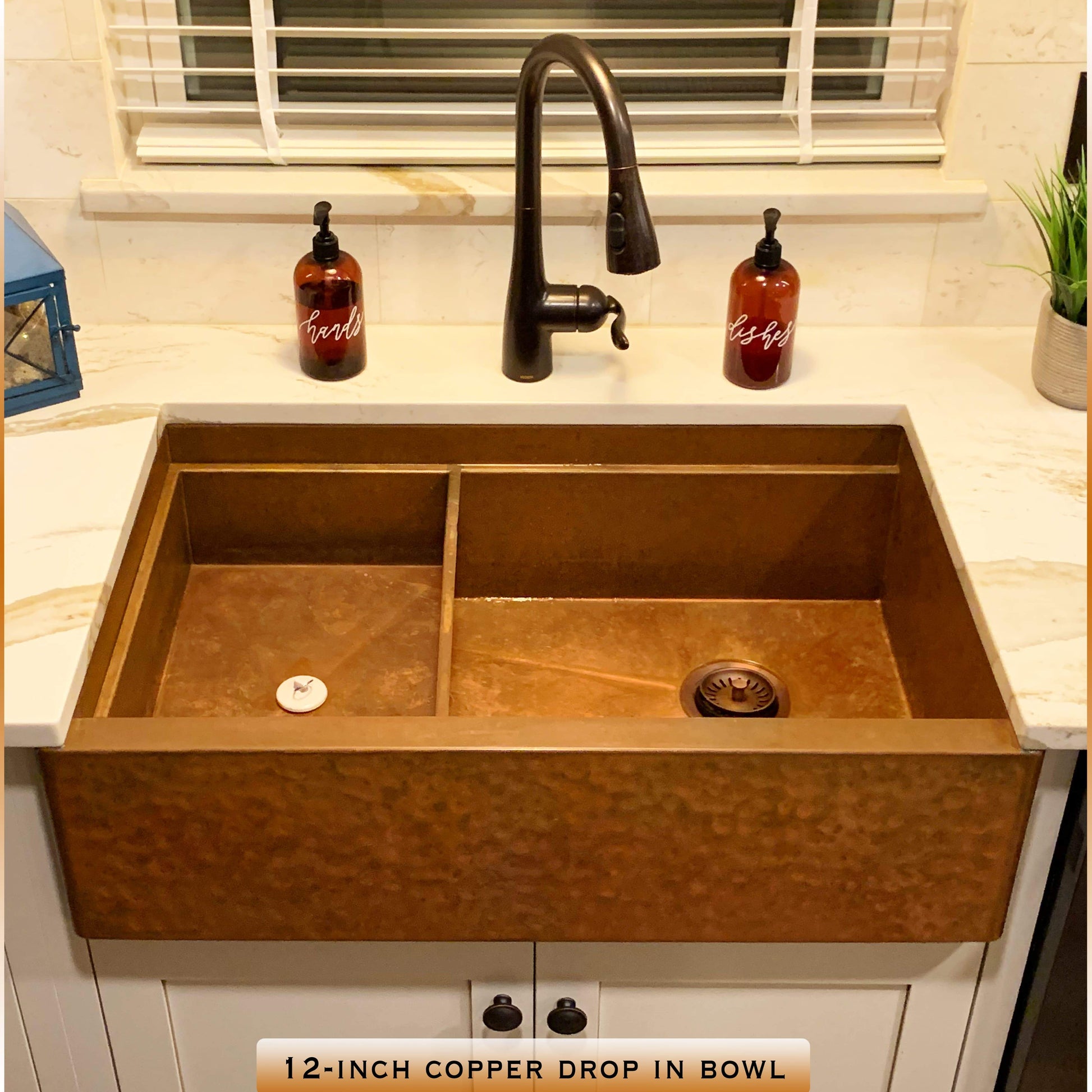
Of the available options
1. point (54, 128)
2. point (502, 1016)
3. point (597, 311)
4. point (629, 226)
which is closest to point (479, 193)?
point (597, 311)

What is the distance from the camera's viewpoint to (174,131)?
5.37ft

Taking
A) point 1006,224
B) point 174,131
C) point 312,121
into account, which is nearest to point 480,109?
point 312,121

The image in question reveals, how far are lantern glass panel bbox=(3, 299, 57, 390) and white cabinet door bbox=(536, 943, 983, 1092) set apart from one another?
825mm

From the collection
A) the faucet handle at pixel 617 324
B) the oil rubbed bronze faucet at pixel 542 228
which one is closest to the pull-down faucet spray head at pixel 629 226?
the oil rubbed bronze faucet at pixel 542 228

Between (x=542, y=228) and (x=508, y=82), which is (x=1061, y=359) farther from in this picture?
(x=508, y=82)

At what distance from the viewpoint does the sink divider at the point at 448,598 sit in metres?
1.26

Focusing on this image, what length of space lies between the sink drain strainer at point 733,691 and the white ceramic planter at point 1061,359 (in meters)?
0.46

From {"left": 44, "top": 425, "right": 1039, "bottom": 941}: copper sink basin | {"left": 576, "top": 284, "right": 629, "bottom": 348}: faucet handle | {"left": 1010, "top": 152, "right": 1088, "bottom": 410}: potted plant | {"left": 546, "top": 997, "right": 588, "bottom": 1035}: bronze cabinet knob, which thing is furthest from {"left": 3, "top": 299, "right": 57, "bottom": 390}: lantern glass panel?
{"left": 1010, "top": 152, "right": 1088, "bottom": 410}: potted plant

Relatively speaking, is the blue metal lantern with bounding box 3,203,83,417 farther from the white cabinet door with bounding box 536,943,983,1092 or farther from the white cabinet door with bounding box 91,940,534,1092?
the white cabinet door with bounding box 536,943,983,1092

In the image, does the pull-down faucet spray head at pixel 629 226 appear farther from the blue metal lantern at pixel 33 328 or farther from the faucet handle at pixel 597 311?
the blue metal lantern at pixel 33 328

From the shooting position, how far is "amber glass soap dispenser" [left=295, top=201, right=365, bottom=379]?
148 cm

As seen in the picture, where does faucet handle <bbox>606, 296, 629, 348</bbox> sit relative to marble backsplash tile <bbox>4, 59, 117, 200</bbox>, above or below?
below

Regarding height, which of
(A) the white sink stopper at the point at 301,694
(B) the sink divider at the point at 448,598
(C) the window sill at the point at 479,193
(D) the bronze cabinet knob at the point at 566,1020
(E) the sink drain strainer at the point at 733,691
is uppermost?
(C) the window sill at the point at 479,193

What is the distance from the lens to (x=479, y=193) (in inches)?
63.0
